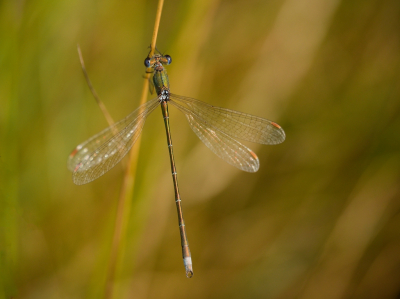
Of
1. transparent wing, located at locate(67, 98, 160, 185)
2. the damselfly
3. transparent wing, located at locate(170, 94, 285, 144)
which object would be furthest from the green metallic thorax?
transparent wing, located at locate(67, 98, 160, 185)

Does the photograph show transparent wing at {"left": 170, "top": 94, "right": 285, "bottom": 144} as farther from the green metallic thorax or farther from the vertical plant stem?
the vertical plant stem

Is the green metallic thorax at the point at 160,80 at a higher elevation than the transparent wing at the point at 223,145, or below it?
higher

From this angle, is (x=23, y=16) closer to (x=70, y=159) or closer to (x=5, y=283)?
(x=70, y=159)

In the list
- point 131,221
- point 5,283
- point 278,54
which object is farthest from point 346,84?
point 5,283

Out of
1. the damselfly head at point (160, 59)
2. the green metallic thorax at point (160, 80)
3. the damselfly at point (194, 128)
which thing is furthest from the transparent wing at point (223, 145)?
the damselfly head at point (160, 59)

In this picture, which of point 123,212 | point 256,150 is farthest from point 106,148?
point 256,150

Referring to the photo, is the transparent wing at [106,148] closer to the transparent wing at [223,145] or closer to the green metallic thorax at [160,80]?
the green metallic thorax at [160,80]

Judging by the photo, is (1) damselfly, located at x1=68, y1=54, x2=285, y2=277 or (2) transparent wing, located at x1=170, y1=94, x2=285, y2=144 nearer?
(1) damselfly, located at x1=68, y1=54, x2=285, y2=277
